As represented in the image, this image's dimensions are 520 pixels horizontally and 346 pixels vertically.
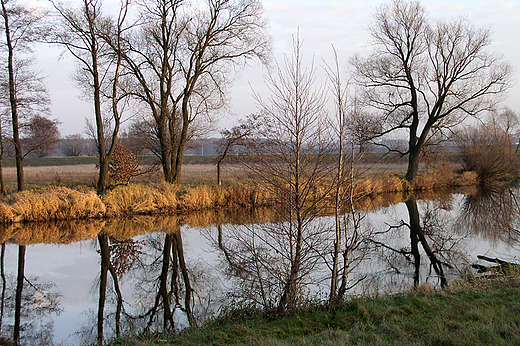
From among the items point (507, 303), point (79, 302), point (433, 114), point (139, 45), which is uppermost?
point (139, 45)

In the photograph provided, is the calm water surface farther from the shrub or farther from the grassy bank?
the shrub

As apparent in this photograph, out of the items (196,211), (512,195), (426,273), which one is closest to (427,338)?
(426,273)

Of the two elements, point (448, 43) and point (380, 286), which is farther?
point (448, 43)

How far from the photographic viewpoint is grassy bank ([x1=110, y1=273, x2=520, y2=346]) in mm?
4352

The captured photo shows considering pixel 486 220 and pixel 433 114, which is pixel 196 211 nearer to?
pixel 486 220

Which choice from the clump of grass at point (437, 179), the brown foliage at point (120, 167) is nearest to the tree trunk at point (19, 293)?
the brown foliage at point (120, 167)

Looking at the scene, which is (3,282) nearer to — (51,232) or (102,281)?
(102,281)

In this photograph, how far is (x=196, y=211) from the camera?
60.9 feet

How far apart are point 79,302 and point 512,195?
2349cm

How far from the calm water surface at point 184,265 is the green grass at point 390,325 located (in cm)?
66

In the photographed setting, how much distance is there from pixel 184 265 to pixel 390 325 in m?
6.27

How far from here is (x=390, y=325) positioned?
4938 mm

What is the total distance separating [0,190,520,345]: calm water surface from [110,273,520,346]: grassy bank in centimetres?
66

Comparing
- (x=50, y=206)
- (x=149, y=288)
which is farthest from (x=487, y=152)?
(x=149, y=288)
